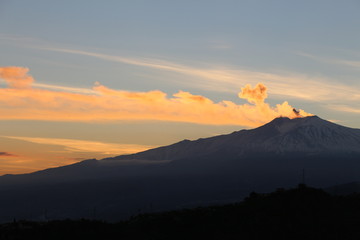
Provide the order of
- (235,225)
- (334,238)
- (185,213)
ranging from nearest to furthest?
(334,238) < (235,225) < (185,213)

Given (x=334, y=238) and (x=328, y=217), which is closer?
(x=334, y=238)

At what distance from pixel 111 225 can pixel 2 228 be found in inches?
518

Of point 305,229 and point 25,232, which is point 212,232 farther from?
point 25,232

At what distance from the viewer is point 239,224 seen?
75312 mm

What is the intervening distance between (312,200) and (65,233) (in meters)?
33.3

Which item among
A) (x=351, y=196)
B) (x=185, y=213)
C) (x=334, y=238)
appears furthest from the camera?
(x=351, y=196)

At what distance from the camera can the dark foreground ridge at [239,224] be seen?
236 ft

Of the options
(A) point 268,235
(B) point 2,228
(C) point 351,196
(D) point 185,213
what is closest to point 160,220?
(D) point 185,213

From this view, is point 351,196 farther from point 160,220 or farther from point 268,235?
point 160,220

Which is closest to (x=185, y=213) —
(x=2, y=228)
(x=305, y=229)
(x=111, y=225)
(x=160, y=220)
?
(x=160, y=220)

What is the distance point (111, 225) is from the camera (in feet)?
252

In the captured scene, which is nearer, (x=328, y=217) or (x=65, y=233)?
(x=65, y=233)

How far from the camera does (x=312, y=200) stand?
83.1m

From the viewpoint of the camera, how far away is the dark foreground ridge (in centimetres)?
7200
